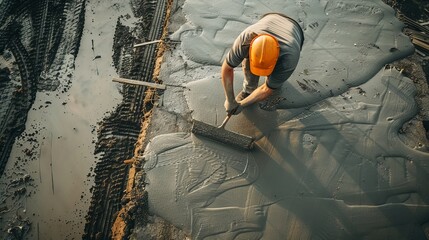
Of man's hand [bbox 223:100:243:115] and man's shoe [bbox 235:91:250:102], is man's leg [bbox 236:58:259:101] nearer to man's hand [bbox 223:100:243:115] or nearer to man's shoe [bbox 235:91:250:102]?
man's shoe [bbox 235:91:250:102]

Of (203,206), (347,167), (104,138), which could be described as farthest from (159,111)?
(347,167)

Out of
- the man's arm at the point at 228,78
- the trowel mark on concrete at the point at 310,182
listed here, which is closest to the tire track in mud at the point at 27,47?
the trowel mark on concrete at the point at 310,182

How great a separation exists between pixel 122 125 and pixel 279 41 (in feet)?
8.04

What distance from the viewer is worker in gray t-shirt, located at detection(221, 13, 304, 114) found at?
105 inches

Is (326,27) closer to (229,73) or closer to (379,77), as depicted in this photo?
(379,77)

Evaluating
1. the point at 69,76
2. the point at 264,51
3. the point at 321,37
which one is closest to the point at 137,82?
the point at 69,76

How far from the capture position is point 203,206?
327cm

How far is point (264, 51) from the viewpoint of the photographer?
2.63 meters

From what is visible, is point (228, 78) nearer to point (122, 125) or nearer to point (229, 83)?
point (229, 83)

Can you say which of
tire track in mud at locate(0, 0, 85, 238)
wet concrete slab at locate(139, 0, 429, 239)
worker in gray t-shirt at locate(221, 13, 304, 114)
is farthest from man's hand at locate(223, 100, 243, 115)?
tire track in mud at locate(0, 0, 85, 238)

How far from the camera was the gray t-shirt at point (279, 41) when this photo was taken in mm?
2889

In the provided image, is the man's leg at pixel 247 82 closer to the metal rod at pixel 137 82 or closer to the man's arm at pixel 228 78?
the man's arm at pixel 228 78

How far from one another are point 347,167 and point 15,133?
4.56 meters

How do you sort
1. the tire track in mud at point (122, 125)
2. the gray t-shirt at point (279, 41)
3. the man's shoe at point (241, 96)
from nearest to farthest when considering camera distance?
the gray t-shirt at point (279, 41) → the tire track in mud at point (122, 125) → the man's shoe at point (241, 96)
